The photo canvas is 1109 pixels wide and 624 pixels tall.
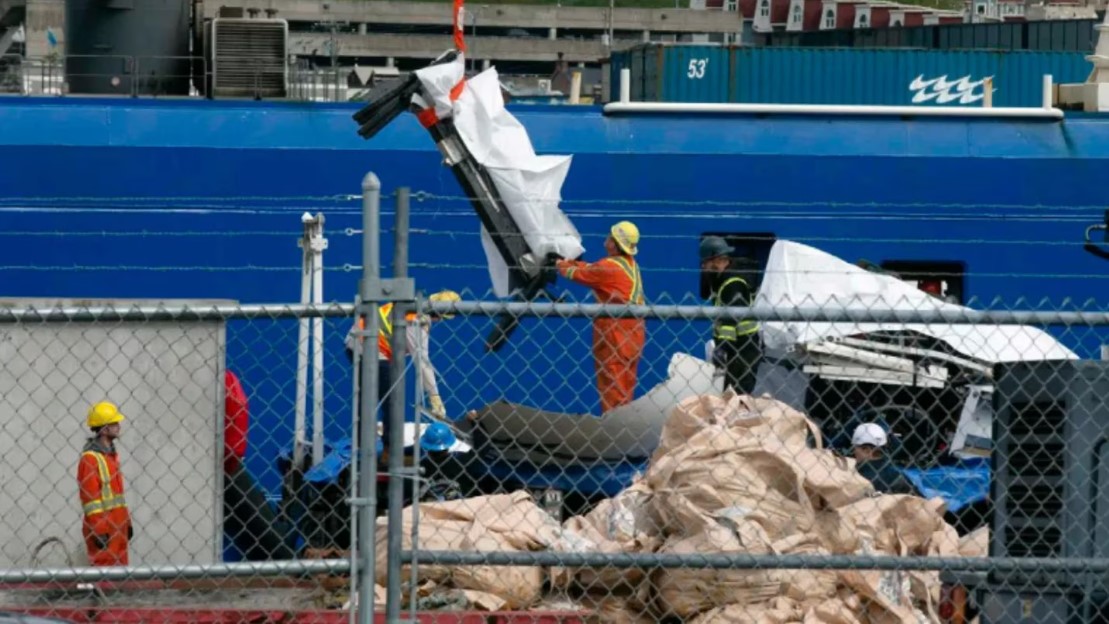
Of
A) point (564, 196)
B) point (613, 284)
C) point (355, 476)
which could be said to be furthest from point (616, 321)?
point (355, 476)

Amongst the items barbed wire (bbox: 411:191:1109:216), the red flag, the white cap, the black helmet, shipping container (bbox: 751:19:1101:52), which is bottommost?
the white cap

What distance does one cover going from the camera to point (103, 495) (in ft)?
29.8

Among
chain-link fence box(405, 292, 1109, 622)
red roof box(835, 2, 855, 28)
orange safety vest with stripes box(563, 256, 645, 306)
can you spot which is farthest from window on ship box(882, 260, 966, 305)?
red roof box(835, 2, 855, 28)

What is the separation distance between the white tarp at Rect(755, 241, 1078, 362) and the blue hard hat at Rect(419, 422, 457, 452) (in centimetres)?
240

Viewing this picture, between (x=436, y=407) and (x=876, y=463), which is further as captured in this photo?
(x=436, y=407)

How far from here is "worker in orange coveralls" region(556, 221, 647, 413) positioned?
39.6ft

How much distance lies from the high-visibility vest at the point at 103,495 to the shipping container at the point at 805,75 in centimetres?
1180

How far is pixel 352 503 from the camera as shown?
19.0 feet

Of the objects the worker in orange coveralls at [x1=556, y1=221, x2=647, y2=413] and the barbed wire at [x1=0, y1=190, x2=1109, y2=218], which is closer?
the worker in orange coveralls at [x1=556, y1=221, x2=647, y2=413]

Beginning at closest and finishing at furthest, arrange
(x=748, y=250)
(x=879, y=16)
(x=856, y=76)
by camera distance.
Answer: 1. (x=748, y=250)
2. (x=856, y=76)
3. (x=879, y=16)

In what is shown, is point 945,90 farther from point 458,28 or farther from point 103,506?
point 103,506

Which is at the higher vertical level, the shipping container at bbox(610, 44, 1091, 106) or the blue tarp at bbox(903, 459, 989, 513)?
the shipping container at bbox(610, 44, 1091, 106)

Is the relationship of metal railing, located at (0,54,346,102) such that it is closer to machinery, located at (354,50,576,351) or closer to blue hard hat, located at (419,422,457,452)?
machinery, located at (354,50,576,351)

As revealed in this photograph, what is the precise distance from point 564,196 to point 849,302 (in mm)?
4076
